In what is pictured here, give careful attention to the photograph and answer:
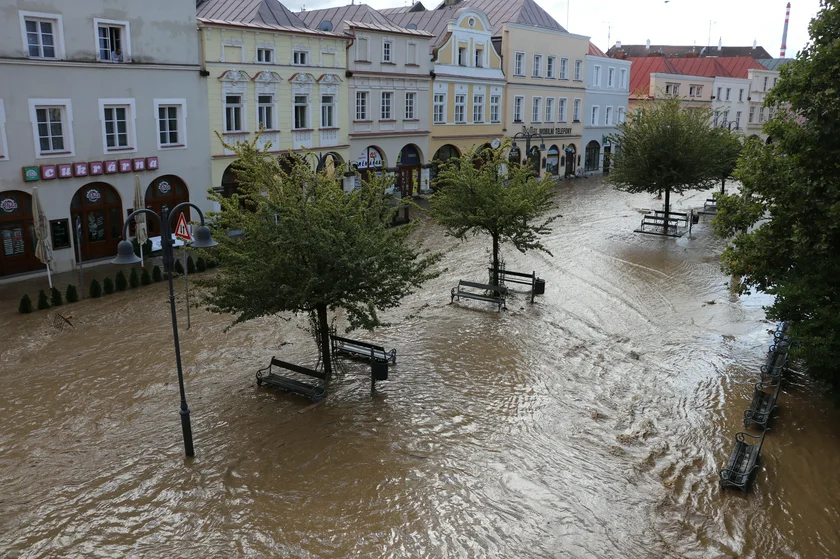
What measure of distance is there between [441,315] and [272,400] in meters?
6.51

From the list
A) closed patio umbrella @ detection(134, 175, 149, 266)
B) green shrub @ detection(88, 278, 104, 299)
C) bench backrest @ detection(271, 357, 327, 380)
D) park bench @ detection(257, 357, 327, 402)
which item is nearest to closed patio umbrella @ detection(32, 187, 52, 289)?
green shrub @ detection(88, 278, 104, 299)

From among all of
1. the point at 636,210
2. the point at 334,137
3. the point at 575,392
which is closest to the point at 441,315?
the point at 575,392

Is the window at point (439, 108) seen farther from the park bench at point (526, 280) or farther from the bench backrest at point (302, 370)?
the bench backrest at point (302, 370)

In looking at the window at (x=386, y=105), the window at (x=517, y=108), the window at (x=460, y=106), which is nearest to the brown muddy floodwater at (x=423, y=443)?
the window at (x=386, y=105)

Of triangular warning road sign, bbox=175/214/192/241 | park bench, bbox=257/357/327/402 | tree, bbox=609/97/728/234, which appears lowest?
park bench, bbox=257/357/327/402

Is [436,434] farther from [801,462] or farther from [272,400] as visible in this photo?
[801,462]

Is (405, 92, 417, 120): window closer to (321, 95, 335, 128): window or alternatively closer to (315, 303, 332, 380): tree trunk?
(321, 95, 335, 128): window

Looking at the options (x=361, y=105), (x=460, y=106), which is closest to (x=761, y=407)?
(x=361, y=105)

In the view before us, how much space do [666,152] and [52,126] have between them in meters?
22.7

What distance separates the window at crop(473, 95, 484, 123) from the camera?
41.3 meters

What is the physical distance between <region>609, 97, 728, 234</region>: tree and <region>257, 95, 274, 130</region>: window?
574 inches

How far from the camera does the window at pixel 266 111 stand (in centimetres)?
2881

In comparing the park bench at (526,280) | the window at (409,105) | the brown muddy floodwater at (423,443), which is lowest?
the brown muddy floodwater at (423,443)

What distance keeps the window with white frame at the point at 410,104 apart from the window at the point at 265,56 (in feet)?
30.6
